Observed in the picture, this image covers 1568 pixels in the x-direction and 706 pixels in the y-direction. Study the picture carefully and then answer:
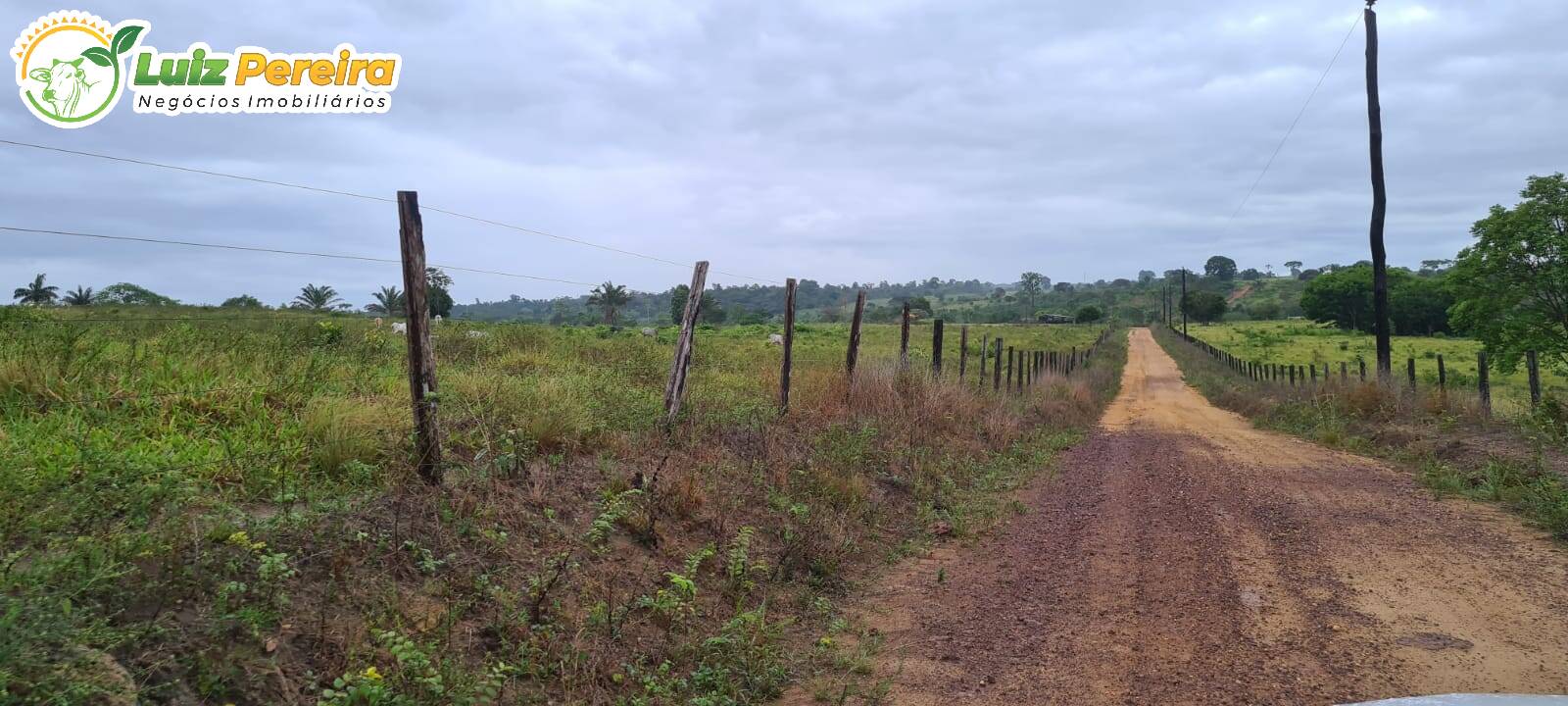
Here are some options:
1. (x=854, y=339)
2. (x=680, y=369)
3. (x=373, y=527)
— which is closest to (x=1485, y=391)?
(x=854, y=339)

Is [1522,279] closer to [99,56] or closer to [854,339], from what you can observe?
[854,339]

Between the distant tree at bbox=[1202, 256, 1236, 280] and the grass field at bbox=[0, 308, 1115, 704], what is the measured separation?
7087 inches

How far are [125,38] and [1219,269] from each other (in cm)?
18633

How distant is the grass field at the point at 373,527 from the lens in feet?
10.6

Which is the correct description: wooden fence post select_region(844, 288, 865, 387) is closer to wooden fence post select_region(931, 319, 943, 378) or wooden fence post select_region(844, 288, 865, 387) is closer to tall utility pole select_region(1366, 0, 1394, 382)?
wooden fence post select_region(931, 319, 943, 378)

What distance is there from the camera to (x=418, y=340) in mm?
5156

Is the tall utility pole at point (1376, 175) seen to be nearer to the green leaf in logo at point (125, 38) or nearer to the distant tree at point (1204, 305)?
the green leaf in logo at point (125, 38)

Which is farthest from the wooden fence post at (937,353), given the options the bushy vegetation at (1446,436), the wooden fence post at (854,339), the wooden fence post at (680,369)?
the bushy vegetation at (1446,436)

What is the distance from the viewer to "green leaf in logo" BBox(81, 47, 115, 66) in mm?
6145

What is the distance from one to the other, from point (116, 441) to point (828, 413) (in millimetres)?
7350

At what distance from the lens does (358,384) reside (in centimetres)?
652

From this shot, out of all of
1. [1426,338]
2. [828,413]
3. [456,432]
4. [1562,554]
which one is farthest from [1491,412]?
[1426,338]

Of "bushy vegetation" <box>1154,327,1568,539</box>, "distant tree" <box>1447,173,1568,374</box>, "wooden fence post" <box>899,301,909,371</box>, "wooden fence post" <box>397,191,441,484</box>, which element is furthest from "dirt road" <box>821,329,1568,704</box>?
"distant tree" <box>1447,173,1568,374</box>

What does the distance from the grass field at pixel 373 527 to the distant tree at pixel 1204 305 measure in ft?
348
